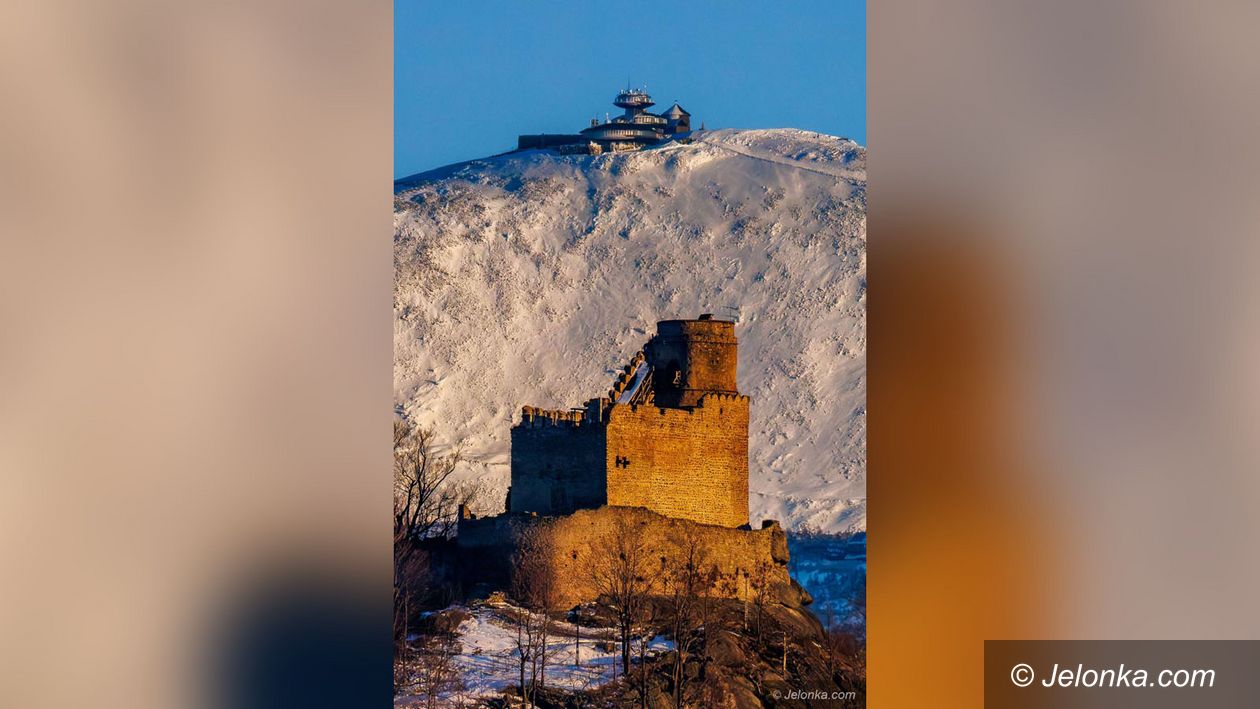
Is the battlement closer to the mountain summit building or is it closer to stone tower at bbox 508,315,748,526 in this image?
stone tower at bbox 508,315,748,526

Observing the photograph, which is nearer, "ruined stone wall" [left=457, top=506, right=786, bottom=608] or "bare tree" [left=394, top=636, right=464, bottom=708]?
"bare tree" [left=394, top=636, right=464, bottom=708]

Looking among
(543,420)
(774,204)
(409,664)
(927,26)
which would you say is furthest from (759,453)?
(927,26)

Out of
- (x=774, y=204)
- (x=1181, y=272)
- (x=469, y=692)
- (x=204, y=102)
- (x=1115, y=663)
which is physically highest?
(x=774, y=204)

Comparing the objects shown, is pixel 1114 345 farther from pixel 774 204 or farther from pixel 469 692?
pixel 774 204

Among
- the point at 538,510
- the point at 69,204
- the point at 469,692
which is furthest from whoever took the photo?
the point at 538,510

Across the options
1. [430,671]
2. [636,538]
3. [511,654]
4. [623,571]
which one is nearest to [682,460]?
[636,538]

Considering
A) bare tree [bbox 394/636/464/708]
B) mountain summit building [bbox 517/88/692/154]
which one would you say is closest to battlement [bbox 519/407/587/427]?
bare tree [bbox 394/636/464/708]
